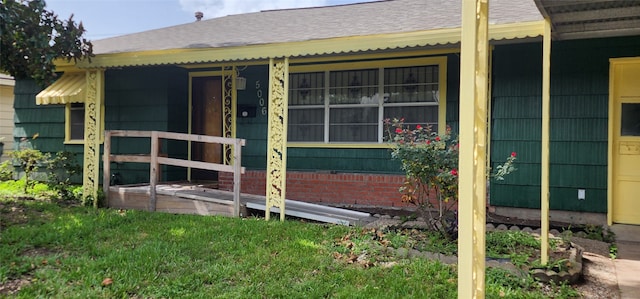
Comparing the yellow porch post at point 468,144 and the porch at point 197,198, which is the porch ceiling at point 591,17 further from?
the porch at point 197,198

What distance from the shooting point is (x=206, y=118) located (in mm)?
9320

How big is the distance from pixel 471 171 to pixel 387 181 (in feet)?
16.4

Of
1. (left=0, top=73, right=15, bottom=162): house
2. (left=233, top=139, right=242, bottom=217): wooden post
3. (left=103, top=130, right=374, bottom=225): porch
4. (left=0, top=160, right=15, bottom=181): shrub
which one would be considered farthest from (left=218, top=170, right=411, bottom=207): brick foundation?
(left=0, top=73, right=15, bottom=162): house

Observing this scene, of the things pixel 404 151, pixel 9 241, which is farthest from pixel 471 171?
pixel 9 241

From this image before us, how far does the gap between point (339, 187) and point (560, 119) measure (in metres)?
3.53

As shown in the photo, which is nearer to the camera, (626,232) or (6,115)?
(626,232)

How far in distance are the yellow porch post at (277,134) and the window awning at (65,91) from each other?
4516 mm

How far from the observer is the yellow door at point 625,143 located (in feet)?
20.1

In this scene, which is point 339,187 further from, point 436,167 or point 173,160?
point 436,167

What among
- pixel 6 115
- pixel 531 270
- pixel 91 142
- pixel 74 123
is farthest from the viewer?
pixel 6 115

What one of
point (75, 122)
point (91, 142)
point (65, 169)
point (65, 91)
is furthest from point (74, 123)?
point (91, 142)

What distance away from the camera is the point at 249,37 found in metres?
8.29

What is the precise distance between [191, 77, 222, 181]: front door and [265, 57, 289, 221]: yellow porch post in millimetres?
3126

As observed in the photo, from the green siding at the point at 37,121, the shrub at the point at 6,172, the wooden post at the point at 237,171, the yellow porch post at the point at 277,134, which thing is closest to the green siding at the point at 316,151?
the yellow porch post at the point at 277,134
